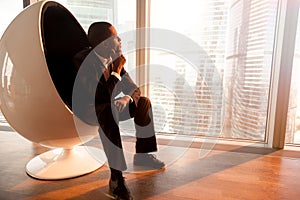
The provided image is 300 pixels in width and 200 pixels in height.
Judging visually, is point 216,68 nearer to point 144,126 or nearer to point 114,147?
point 144,126

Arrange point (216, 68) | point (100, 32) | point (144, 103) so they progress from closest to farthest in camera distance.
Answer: point (100, 32)
point (144, 103)
point (216, 68)

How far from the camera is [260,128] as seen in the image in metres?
1.77

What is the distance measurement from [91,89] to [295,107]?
1.43 m

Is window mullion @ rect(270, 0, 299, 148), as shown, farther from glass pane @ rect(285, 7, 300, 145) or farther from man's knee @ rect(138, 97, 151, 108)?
man's knee @ rect(138, 97, 151, 108)

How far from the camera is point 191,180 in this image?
4.13ft

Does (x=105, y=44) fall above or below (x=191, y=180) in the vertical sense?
above

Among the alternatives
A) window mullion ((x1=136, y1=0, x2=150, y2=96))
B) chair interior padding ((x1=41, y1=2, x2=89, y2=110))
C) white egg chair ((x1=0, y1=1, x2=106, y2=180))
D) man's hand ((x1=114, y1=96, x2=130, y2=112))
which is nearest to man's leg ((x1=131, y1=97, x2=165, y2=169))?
man's hand ((x1=114, y1=96, x2=130, y2=112))

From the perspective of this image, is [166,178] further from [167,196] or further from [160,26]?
[160,26]

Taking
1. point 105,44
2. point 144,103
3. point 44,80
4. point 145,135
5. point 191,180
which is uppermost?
point 105,44

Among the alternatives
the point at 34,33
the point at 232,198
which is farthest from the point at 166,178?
the point at 34,33

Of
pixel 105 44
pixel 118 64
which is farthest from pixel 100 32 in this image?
pixel 118 64

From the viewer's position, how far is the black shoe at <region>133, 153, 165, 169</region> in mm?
1392

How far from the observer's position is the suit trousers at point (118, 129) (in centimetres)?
106

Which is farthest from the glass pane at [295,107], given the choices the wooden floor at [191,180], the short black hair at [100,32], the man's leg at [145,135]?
the short black hair at [100,32]
